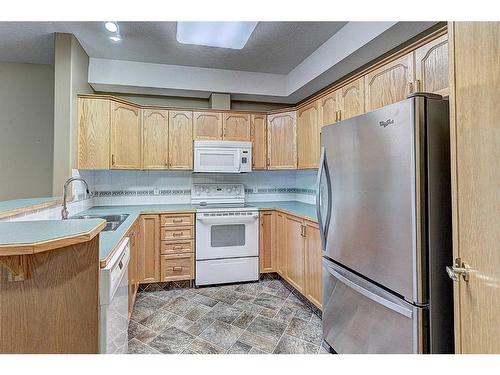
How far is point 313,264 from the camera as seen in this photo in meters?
2.57

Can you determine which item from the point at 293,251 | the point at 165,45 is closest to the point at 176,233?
the point at 293,251

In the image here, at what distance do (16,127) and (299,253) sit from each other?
11.9ft

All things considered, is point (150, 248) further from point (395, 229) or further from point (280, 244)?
point (395, 229)

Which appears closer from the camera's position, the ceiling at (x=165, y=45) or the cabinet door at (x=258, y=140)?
the ceiling at (x=165, y=45)

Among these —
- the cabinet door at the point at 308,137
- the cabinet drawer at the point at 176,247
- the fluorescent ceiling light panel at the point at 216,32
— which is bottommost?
the cabinet drawer at the point at 176,247

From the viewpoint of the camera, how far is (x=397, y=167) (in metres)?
1.39

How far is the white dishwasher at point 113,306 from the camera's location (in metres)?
1.27

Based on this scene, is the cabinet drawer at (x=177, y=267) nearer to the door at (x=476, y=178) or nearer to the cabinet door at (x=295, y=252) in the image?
the cabinet door at (x=295, y=252)

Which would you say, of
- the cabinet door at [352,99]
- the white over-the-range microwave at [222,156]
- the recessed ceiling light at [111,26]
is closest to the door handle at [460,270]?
the cabinet door at [352,99]

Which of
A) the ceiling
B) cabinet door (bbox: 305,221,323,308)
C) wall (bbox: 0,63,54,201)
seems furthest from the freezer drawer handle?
wall (bbox: 0,63,54,201)

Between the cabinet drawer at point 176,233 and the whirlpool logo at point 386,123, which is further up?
the whirlpool logo at point 386,123

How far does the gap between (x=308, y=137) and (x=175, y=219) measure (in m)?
1.77

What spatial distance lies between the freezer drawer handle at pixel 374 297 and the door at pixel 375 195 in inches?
3.1
